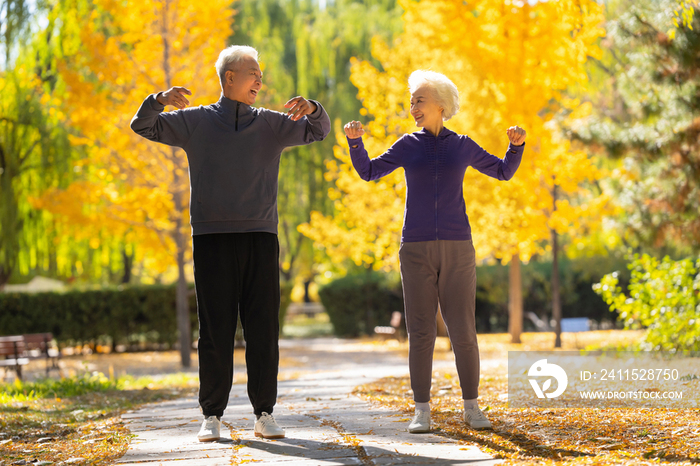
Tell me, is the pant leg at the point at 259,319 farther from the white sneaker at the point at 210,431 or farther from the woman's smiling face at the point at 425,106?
the woman's smiling face at the point at 425,106

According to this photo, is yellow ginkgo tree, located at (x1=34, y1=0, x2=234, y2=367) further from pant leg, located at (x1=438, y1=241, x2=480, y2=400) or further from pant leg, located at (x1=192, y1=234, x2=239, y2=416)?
pant leg, located at (x1=438, y1=241, x2=480, y2=400)

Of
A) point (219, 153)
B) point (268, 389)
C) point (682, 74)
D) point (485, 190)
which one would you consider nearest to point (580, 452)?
point (268, 389)

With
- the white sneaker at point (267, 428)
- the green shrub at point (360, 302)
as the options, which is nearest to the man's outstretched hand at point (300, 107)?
the white sneaker at point (267, 428)

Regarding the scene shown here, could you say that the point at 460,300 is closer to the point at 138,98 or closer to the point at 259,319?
the point at 259,319

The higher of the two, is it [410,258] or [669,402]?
[410,258]

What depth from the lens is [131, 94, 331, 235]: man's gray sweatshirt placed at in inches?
125

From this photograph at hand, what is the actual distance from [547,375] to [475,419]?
6.39ft

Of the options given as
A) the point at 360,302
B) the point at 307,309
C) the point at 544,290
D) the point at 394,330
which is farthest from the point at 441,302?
the point at 307,309

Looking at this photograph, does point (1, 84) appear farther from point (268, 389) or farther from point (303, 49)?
point (268, 389)

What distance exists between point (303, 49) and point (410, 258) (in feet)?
54.3

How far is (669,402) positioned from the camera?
149 inches

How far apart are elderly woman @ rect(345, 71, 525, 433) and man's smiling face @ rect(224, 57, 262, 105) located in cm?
51

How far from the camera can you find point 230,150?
3.22 m

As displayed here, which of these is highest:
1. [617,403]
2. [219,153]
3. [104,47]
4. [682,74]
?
[104,47]
